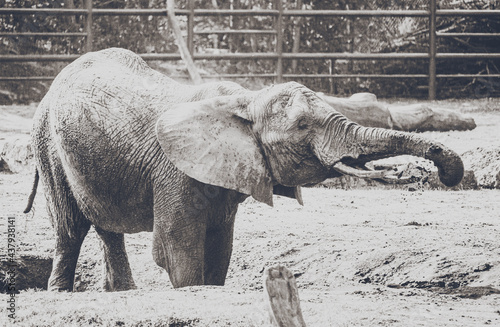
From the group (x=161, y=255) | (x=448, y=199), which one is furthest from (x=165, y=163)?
(x=448, y=199)

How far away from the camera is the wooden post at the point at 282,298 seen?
3.39m

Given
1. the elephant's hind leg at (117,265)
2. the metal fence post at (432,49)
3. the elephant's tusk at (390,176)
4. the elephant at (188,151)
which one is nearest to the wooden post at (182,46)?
the metal fence post at (432,49)

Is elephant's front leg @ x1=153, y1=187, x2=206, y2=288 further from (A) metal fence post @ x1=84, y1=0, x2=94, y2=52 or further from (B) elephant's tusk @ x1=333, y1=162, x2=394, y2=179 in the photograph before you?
(A) metal fence post @ x1=84, y1=0, x2=94, y2=52

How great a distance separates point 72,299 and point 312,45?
37.8 feet

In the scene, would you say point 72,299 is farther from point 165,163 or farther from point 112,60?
point 112,60

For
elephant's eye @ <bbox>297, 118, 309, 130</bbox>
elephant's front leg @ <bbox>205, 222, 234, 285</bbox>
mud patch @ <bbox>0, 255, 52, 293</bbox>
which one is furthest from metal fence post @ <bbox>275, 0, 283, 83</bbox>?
elephant's eye @ <bbox>297, 118, 309, 130</bbox>

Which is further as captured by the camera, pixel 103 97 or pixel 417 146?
pixel 103 97

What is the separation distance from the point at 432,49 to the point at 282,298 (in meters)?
11.8

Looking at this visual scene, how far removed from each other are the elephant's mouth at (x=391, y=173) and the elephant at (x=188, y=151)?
0.01 m

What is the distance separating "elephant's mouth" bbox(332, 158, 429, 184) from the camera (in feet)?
14.4

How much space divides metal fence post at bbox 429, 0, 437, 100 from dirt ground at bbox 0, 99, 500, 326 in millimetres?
4353

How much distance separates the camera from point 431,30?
1466 centimetres

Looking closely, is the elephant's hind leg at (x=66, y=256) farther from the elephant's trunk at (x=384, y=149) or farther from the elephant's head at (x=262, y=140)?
the elephant's trunk at (x=384, y=149)

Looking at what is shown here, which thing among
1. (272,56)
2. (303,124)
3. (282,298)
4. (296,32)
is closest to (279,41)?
(272,56)
